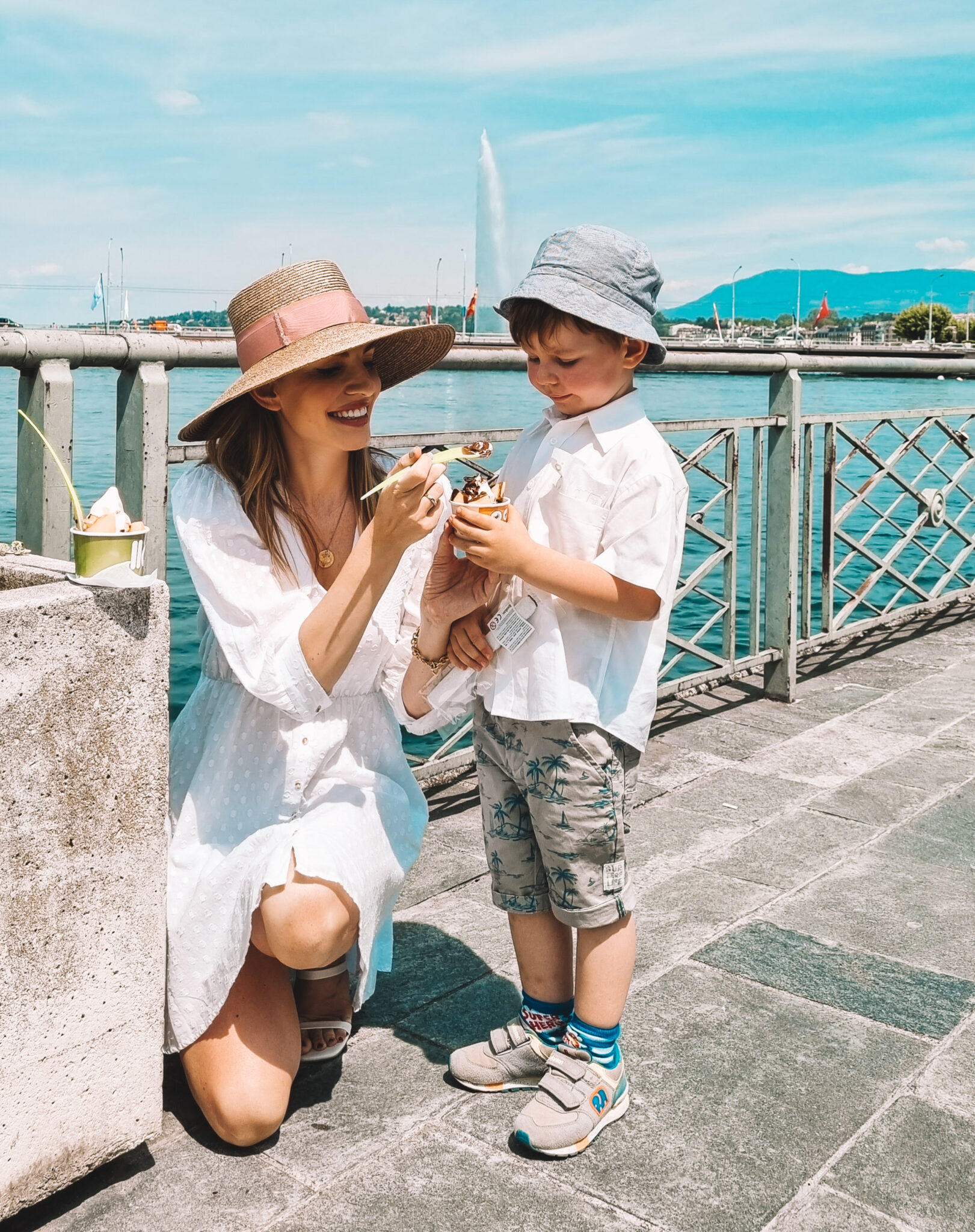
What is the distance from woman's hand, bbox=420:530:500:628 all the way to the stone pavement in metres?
0.87

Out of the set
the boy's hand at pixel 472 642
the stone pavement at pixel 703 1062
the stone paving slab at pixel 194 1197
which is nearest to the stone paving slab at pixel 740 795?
the stone pavement at pixel 703 1062

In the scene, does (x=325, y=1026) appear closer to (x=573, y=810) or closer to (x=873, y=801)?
(x=573, y=810)

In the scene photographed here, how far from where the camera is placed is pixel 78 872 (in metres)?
1.71

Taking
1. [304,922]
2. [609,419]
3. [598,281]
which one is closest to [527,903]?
[304,922]

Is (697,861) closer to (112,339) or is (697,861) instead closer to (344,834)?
(344,834)

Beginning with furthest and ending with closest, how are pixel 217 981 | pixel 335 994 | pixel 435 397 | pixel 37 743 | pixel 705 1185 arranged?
1. pixel 435 397
2. pixel 335 994
3. pixel 217 981
4. pixel 705 1185
5. pixel 37 743

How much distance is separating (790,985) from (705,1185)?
735 mm

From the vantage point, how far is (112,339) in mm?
2463

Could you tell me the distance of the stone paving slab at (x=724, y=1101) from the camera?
1873 mm

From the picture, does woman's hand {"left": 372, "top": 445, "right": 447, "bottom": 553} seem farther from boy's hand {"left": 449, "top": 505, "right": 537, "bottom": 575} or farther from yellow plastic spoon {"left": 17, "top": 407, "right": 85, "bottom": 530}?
yellow plastic spoon {"left": 17, "top": 407, "right": 85, "bottom": 530}

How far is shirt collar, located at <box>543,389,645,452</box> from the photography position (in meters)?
2.09

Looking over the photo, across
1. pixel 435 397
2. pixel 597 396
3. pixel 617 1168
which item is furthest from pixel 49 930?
pixel 435 397

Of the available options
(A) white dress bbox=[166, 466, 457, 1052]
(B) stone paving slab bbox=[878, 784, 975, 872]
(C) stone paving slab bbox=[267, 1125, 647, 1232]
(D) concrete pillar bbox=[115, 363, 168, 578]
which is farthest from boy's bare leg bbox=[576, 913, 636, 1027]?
(B) stone paving slab bbox=[878, 784, 975, 872]

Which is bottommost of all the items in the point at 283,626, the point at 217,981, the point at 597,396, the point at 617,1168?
the point at 617,1168
